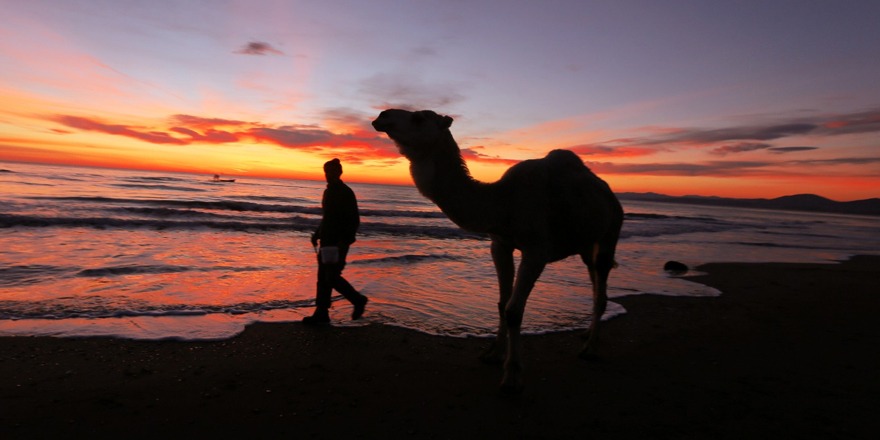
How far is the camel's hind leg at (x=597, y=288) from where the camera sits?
5410 millimetres

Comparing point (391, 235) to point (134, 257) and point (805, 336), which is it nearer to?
point (134, 257)

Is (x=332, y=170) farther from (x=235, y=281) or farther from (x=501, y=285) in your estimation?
(x=235, y=281)

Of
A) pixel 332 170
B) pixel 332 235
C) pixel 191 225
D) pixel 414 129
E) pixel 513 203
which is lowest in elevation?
pixel 191 225

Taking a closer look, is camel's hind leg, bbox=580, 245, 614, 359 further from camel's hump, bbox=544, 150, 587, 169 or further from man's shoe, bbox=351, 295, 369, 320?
man's shoe, bbox=351, 295, 369, 320

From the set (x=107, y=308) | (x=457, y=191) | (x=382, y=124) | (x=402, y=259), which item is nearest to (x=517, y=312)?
(x=457, y=191)

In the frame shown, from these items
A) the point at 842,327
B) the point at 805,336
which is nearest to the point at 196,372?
the point at 805,336

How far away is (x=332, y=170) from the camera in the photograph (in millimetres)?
6539

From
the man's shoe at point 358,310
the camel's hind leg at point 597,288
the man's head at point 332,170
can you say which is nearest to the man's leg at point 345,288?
the man's shoe at point 358,310

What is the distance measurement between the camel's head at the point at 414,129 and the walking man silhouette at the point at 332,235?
2791 millimetres

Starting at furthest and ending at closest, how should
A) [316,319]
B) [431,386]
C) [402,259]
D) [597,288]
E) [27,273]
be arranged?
[402,259] → [27,273] → [316,319] → [597,288] → [431,386]

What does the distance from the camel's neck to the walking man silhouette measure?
2.67 metres

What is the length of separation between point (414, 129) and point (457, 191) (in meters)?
0.66

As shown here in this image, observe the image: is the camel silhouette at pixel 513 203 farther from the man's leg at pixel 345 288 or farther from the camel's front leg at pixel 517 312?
the man's leg at pixel 345 288

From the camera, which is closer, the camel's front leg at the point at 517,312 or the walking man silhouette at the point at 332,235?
the camel's front leg at the point at 517,312
